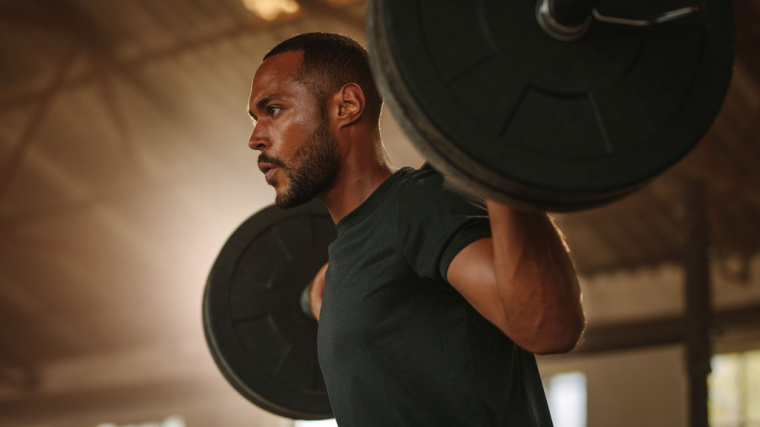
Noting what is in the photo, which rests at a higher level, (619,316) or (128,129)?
(128,129)

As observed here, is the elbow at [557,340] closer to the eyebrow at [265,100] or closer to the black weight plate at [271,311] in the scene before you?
the eyebrow at [265,100]

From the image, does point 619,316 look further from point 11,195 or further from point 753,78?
point 11,195

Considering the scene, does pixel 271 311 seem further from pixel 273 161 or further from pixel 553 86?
pixel 553 86

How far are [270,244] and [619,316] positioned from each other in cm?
706

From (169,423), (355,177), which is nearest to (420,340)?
(355,177)

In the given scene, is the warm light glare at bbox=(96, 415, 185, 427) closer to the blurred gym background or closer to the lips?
the blurred gym background

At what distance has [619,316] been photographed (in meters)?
8.43

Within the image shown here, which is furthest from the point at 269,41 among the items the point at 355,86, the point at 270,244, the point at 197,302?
the point at 355,86

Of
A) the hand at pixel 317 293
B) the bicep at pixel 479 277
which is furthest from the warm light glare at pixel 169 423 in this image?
the bicep at pixel 479 277

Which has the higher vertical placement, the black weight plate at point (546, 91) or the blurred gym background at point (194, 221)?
the blurred gym background at point (194, 221)

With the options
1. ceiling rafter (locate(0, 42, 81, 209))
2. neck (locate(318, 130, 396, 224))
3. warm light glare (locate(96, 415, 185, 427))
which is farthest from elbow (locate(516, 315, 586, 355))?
warm light glare (locate(96, 415, 185, 427))

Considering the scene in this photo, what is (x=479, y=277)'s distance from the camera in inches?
42.8

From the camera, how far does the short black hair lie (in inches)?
57.1

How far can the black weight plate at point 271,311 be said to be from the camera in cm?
185
